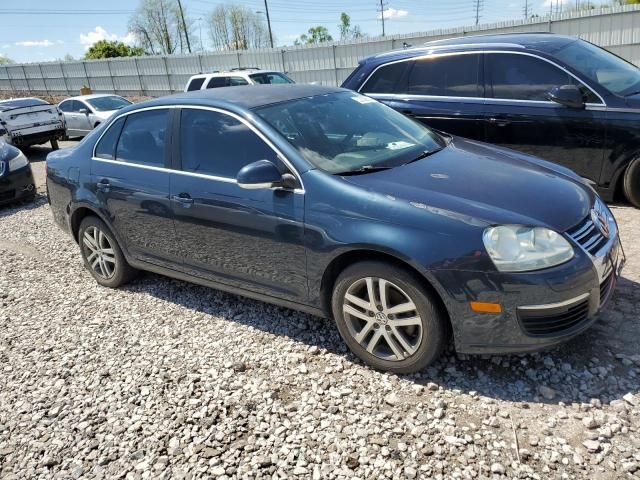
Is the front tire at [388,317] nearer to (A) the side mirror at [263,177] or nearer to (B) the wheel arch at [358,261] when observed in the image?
(B) the wheel arch at [358,261]

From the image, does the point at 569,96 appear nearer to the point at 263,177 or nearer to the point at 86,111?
the point at 263,177

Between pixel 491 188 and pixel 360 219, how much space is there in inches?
30.7

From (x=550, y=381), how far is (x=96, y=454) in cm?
246

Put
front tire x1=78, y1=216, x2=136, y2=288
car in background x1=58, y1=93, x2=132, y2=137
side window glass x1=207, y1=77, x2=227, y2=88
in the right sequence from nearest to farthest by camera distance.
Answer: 1. front tire x1=78, y1=216, x2=136, y2=288
2. side window glass x1=207, y1=77, x2=227, y2=88
3. car in background x1=58, y1=93, x2=132, y2=137

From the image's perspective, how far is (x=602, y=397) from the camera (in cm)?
276

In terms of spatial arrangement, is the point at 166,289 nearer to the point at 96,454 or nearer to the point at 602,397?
the point at 96,454

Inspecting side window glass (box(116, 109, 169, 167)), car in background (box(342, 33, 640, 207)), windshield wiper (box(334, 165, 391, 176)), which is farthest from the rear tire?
side window glass (box(116, 109, 169, 167))

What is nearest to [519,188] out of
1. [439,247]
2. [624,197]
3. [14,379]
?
[439,247]

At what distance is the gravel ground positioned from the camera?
251 cm

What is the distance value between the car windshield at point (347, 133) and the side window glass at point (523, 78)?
195 cm

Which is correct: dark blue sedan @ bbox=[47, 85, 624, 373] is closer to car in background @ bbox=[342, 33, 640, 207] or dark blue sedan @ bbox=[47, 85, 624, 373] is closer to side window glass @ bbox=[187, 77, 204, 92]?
car in background @ bbox=[342, 33, 640, 207]

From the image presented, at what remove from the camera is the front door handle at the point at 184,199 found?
12.3 ft

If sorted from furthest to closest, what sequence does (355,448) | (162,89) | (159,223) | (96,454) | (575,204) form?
(162,89), (159,223), (575,204), (96,454), (355,448)

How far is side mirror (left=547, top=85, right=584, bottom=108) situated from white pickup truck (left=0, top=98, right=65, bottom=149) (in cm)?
1332
